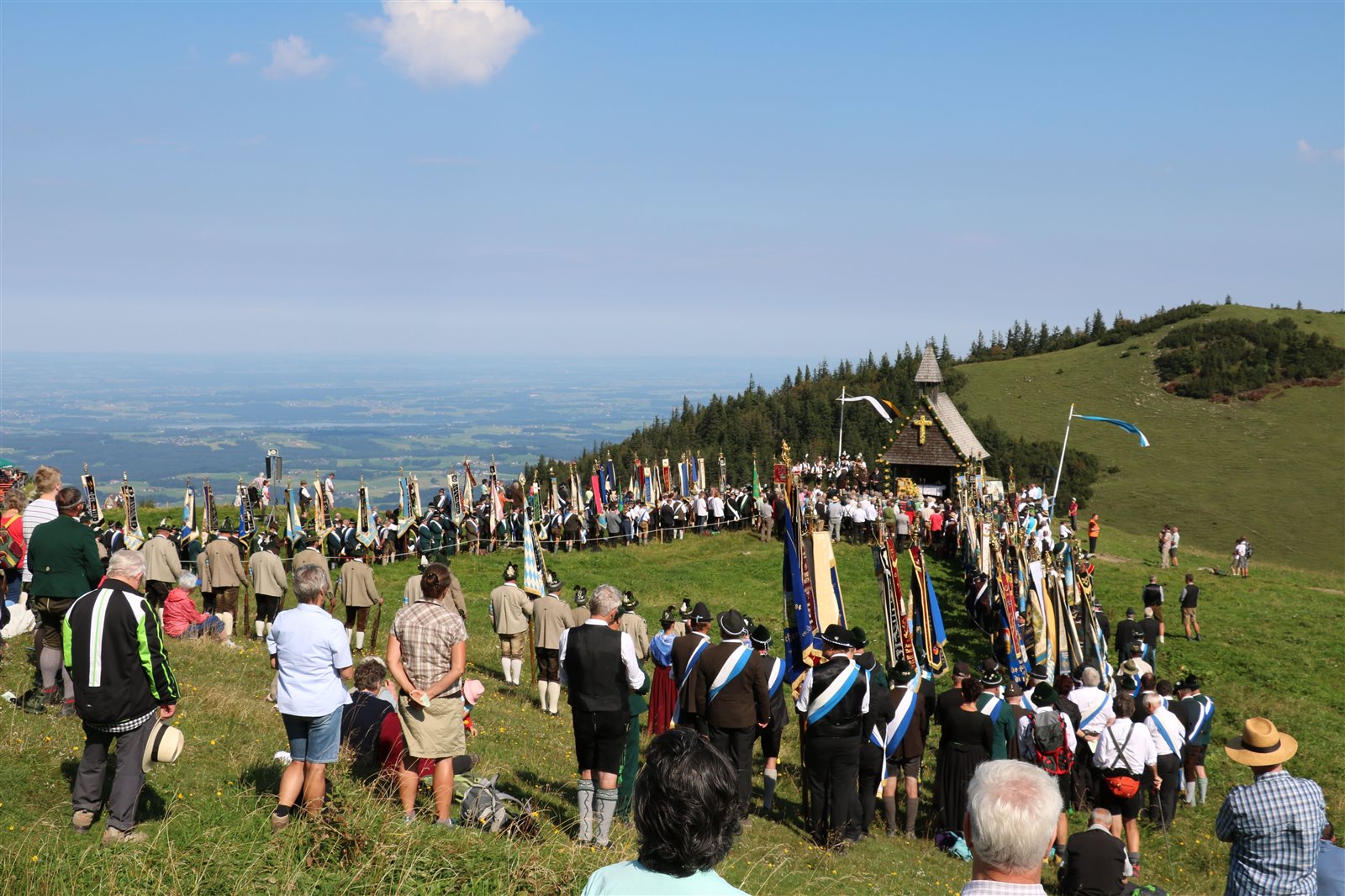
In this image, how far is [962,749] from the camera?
33.1ft

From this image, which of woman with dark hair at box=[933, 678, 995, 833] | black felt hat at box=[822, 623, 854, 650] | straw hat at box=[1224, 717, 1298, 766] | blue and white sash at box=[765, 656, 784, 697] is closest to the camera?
straw hat at box=[1224, 717, 1298, 766]

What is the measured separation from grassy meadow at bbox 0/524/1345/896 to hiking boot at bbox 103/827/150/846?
120 millimetres

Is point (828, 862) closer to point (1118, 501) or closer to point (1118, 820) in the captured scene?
point (1118, 820)

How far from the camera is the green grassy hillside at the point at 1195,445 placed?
58.9m

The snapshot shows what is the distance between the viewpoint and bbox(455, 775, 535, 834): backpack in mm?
7352

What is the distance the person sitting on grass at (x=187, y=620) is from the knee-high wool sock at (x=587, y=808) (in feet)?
28.7

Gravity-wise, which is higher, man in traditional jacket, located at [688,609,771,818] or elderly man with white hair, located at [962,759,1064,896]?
elderly man with white hair, located at [962,759,1064,896]

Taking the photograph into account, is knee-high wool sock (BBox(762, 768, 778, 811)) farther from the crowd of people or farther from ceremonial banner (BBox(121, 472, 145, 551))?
ceremonial banner (BBox(121, 472, 145, 551))

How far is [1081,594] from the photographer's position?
18.9m

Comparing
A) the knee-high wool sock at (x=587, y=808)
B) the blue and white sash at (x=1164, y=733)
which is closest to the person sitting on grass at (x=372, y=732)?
the knee-high wool sock at (x=587, y=808)

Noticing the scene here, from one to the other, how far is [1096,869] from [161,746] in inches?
246

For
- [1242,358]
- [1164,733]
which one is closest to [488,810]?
[1164,733]

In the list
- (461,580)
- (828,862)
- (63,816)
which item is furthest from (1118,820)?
(461,580)

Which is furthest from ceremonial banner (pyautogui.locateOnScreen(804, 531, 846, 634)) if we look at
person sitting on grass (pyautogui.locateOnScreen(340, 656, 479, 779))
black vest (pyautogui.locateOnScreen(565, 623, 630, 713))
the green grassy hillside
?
the green grassy hillside
